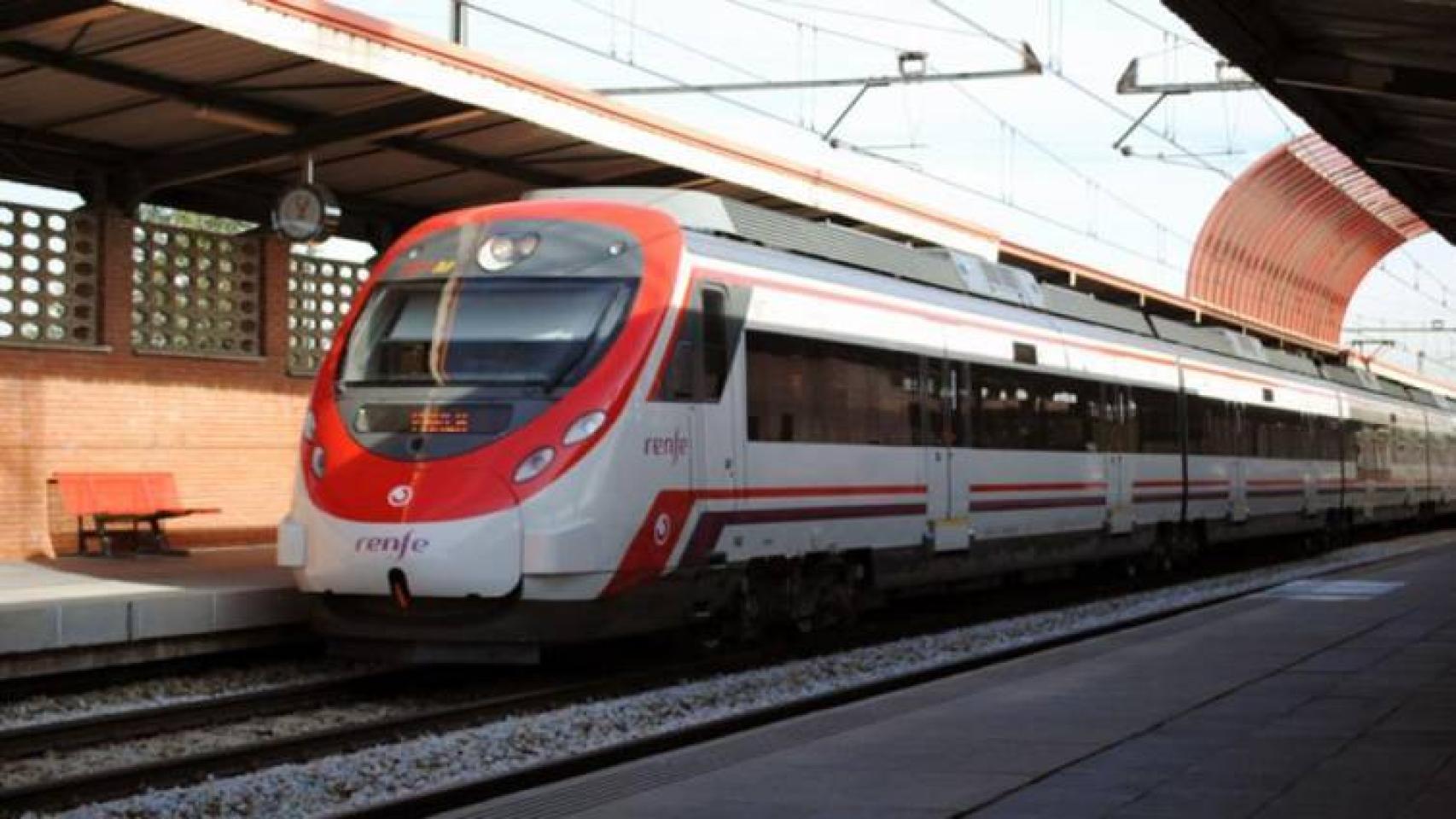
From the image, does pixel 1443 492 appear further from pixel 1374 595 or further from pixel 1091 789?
pixel 1091 789

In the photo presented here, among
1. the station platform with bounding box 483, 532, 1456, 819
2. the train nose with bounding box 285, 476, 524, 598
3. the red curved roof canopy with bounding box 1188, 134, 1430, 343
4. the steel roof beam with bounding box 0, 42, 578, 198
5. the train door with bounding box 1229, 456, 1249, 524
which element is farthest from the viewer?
the red curved roof canopy with bounding box 1188, 134, 1430, 343

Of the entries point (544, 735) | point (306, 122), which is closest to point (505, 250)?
point (544, 735)

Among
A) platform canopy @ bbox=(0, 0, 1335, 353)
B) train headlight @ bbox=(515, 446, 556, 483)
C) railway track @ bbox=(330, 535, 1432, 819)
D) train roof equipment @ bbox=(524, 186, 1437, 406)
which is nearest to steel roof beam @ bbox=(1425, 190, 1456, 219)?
train roof equipment @ bbox=(524, 186, 1437, 406)

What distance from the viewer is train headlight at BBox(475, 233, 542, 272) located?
11.8 metres

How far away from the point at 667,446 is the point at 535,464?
3.56 feet

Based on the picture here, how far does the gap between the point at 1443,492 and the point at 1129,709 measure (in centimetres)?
3511

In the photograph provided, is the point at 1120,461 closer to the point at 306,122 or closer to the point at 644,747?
the point at 306,122

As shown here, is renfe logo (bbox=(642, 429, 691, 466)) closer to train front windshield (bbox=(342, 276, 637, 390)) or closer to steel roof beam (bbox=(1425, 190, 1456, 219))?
train front windshield (bbox=(342, 276, 637, 390))

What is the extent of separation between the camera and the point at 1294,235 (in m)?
62.5

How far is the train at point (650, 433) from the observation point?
421 inches

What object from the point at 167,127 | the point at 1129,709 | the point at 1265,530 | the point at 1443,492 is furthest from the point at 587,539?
the point at 1443,492

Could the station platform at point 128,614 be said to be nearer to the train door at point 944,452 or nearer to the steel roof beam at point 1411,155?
the train door at point 944,452

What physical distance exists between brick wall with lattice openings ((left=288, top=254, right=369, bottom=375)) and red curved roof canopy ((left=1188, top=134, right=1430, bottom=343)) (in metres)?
38.4

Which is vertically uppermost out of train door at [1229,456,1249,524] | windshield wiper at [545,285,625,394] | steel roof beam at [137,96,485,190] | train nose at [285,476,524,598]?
steel roof beam at [137,96,485,190]
